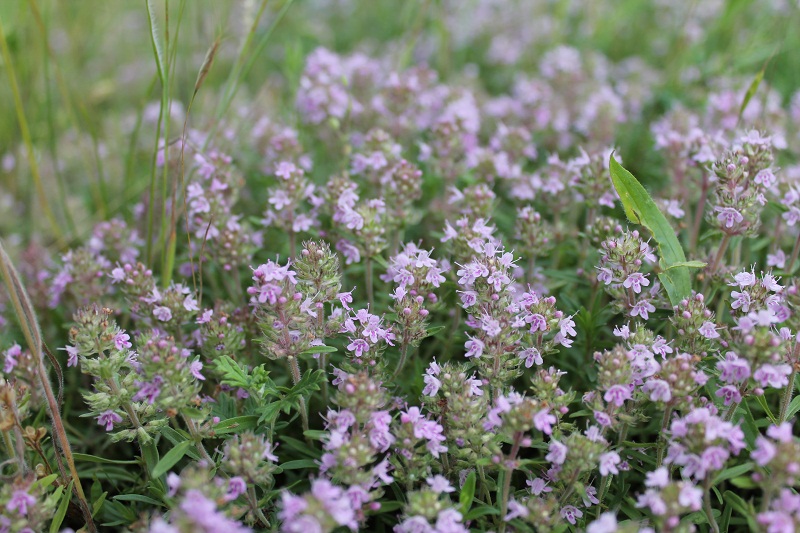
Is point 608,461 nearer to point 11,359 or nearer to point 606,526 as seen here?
point 606,526

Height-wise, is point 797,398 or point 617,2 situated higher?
point 617,2

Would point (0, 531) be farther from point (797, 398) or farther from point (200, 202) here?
point (797, 398)

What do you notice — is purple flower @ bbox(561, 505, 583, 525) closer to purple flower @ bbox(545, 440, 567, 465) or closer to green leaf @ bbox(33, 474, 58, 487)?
purple flower @ bbox(545, 440, 567, 465)

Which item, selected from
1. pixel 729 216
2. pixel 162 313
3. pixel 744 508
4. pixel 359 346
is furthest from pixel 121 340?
pixel 729 216

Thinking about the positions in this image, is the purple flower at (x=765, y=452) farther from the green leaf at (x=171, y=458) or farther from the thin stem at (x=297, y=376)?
the green leaf at (x=171, y=458)

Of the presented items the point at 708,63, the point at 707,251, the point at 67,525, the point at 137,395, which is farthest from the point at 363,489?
the point at 708,63

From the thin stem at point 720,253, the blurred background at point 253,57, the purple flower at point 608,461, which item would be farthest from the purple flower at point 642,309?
the blurred background at point 253,57
